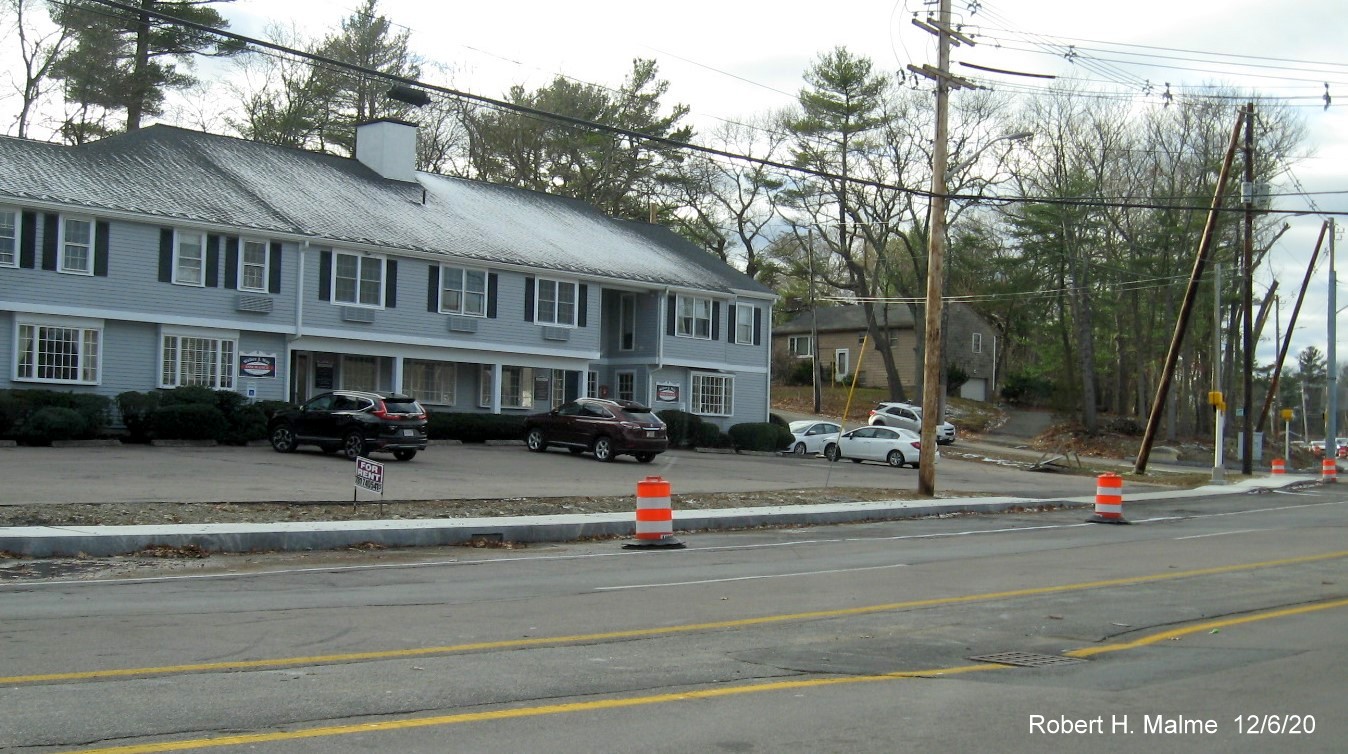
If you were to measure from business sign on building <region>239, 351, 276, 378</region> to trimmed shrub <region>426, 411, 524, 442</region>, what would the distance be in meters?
4.69

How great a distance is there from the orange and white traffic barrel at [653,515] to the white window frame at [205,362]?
2016cm

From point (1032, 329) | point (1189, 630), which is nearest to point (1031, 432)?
point (1032, 329)

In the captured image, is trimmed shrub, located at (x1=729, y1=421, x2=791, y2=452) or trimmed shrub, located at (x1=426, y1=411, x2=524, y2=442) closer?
Result: trimmed shrub, located at (x1=426, y1=411, x2=524, y2=442)

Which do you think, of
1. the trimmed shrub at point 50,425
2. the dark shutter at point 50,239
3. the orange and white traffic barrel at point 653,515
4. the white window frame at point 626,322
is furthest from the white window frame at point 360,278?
the orange and white traffic barrel at point 653,515

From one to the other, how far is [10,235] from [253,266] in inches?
251

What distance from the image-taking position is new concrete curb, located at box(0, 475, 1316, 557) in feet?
50.4

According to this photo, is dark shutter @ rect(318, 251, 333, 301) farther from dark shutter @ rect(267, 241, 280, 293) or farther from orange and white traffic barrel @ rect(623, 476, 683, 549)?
orange and white traffic barrel @ rect(623, 476, 683, 549)

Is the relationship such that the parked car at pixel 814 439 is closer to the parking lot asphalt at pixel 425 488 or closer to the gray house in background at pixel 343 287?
the gray house in background at pixel 343 287

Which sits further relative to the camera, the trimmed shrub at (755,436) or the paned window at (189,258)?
the trimmed shrub at (755,436)

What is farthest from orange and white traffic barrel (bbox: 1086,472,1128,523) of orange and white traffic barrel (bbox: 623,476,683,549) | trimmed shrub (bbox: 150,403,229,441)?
trimmed shrub (bbox: 150,403,229,441)

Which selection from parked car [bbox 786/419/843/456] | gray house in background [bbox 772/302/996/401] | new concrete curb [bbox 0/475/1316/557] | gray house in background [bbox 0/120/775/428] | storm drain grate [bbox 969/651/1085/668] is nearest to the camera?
storm drain grate [bbox 969/651/1085/668]

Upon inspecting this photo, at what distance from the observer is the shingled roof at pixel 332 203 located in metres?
34.0

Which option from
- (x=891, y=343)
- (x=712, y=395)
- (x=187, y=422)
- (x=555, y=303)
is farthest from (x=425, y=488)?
(x=891, y=343)

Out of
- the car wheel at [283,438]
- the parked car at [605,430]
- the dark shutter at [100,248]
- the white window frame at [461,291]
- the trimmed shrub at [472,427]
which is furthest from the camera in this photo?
Answer: the white window frame at [461,291]
